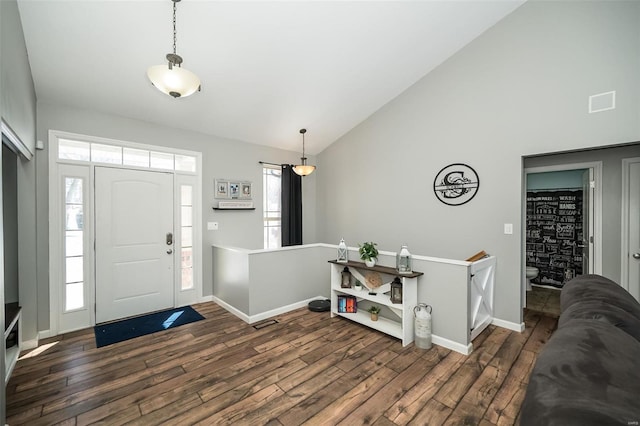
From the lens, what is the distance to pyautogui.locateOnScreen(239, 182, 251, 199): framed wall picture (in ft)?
14.9

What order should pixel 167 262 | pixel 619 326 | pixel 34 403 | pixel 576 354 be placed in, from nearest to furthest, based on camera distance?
pixel 576 354 < pixel 619 326 < pixel 34 403 < pixel 167 262

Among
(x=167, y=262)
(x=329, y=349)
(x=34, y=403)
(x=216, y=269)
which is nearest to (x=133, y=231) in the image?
(x=167, y=262)

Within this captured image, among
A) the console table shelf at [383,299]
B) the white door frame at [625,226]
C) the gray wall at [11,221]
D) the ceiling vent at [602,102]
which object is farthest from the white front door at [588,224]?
the gray wall at [11,221]

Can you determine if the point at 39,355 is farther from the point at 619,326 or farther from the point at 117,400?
the point at 619,326

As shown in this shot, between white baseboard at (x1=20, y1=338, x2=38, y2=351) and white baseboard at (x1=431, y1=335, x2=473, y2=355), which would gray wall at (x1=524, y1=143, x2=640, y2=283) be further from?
white baseboard at (x1=20, y1=338, x2=38, y2=351)

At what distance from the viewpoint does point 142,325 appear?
3.36m

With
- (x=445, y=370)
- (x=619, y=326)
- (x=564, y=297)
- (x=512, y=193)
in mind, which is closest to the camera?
(x=619, y=326)

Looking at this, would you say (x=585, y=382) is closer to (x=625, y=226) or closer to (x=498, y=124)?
(x=498, y=124)

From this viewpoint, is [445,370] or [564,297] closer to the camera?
[564,297]

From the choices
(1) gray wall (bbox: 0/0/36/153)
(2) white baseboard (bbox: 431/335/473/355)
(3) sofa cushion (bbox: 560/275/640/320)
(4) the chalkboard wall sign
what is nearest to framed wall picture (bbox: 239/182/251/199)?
(1) gray wall (bbox: 0/0/36/153)

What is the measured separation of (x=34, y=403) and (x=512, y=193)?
4751 mm

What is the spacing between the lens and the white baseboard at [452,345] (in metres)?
2.65

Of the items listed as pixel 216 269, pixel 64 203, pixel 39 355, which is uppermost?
pixel 64 203

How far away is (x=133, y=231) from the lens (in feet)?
11.8
